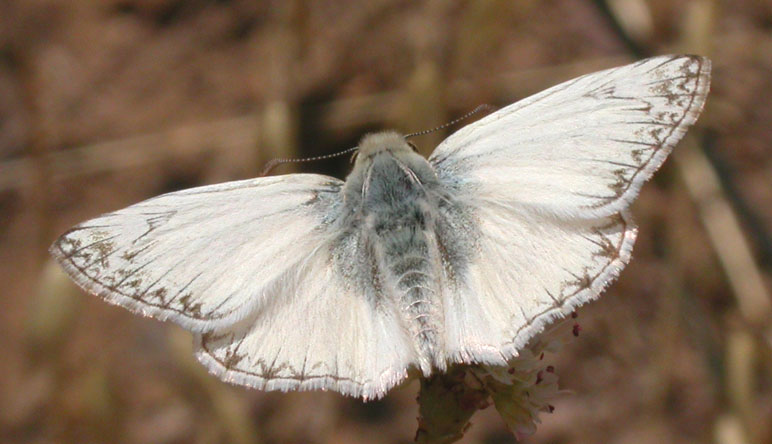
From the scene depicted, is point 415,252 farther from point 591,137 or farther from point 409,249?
point 591,137

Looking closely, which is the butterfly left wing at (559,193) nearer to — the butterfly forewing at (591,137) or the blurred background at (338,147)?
the butterfly forewing at (591,137)

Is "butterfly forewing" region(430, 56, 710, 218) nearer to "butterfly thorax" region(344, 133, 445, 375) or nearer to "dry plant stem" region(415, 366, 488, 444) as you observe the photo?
"butterfly thorax" region(344, 133, 445, 375)

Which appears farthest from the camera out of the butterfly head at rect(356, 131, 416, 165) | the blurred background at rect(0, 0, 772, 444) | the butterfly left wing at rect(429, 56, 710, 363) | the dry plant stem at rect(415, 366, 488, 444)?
the blurred background at rect(0, 0, 772, 444)

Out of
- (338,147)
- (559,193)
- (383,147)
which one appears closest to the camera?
(559,193)

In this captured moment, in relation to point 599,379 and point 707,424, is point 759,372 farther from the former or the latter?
point 599,379

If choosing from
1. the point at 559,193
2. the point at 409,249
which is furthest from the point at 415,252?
the point at 559,193

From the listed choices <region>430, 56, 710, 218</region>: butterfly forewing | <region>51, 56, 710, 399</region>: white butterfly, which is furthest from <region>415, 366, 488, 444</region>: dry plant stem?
<region>430, 56, 710, 218</region>: butterfly forewing
